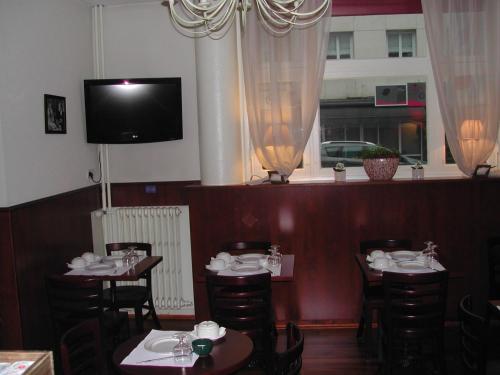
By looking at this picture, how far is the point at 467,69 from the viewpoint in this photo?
502 cm

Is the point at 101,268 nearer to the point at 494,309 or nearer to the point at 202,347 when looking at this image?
the point at 202,347

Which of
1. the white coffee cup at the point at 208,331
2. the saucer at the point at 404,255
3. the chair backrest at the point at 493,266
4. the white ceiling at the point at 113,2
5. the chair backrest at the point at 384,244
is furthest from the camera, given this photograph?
the white ceiling at the point at 113,2

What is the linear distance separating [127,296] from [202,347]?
2179mm

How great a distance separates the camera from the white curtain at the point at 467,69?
498cm

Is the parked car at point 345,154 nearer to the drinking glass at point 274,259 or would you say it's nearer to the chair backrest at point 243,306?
the drinking glass at point 274,259

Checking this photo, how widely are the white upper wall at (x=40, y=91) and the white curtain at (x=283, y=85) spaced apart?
1.61 meters

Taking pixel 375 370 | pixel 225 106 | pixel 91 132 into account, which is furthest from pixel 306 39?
pixel 375 370

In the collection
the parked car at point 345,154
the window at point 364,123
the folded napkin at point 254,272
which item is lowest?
the folded napkin at point 254,272

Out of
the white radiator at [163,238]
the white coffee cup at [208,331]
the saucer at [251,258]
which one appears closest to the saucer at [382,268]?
the saucer at [251,258]

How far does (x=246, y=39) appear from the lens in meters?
5.12

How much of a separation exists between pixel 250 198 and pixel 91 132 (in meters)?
1.64

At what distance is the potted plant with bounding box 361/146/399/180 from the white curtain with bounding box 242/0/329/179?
0.60m

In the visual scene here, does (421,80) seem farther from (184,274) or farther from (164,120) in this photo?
(184,274)

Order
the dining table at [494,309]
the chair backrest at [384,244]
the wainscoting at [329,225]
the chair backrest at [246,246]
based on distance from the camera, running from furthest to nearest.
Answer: the wainscoting at [329,225] → the chair backrest at [246,246] → the chair backrest at [384,244] → the dining table at [494,309]
